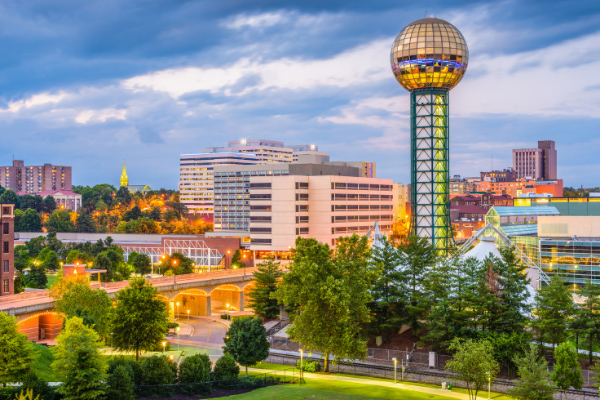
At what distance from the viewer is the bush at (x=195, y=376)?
49312 mm

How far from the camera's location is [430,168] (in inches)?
4929

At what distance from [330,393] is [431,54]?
87421mm

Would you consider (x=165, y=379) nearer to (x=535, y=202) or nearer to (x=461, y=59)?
(x=461, y=59)

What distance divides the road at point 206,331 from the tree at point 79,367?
121 feet

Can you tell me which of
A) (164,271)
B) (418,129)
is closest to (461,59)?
(418,129)

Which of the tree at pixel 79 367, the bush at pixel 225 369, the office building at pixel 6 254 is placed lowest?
the bush at pixel 225 369

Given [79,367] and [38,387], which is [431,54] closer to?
[79,367]

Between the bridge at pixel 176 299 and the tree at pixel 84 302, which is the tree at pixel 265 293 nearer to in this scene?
the bridge at pixel 176 299

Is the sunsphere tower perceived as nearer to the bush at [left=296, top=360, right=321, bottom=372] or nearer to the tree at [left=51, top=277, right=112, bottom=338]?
the bush at [left=296, top=360, right=321, bottom=372]

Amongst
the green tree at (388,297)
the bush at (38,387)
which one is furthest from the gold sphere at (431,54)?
the bush at (38,387)

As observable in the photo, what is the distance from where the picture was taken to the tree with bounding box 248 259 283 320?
289 feet

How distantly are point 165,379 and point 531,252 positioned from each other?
204 ft

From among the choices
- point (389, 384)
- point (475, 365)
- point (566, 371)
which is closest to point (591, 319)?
point (566, 371)

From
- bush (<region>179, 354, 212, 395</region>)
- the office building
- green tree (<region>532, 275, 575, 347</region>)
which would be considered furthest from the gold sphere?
bush (<region>179, 354, 212, 395</region>)
